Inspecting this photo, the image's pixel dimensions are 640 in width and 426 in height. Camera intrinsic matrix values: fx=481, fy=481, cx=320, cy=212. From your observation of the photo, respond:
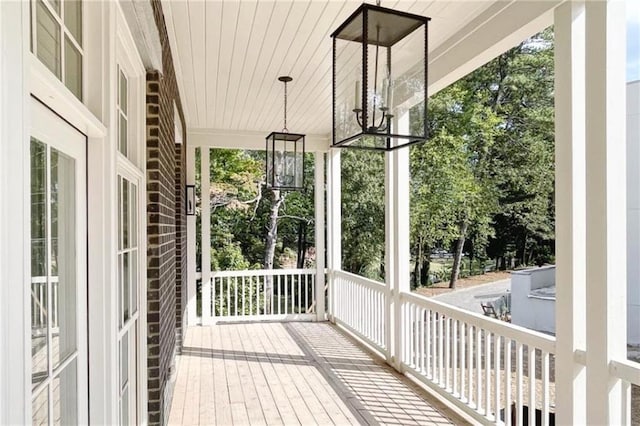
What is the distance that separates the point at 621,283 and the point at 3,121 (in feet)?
7.81

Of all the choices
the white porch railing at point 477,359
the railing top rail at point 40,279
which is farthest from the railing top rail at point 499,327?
the railing top rail at point 40,279

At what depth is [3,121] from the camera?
0.73 m

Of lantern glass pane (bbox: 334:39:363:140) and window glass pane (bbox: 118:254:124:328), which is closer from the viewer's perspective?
window glass pane (bbox: 118:254:124:328)

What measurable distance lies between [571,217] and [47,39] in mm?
2321

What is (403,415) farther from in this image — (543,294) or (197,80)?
(543,294)

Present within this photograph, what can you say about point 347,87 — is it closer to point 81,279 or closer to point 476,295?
point 81,279

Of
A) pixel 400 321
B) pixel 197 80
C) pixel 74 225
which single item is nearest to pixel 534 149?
pixel 400 321

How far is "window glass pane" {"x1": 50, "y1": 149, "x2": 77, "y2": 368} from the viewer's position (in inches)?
52.6

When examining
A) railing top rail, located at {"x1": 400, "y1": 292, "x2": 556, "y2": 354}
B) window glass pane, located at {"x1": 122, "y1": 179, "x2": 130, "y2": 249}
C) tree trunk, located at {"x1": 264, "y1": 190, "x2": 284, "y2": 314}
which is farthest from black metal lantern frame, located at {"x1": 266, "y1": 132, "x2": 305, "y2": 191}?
tree trunk, located at {"x1": 264, "y1": 190, "x2": 284, "y2": 314}

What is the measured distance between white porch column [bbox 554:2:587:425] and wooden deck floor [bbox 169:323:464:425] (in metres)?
1.31

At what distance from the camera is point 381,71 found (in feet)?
7.49

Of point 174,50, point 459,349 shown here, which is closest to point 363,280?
point 459,349

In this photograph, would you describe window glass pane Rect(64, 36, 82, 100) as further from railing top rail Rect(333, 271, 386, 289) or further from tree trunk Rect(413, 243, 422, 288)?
tree trunk Rect(413, 243, 422, 288)

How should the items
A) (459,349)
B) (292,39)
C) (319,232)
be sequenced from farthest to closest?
(319,232), (459,349), (292,39)
